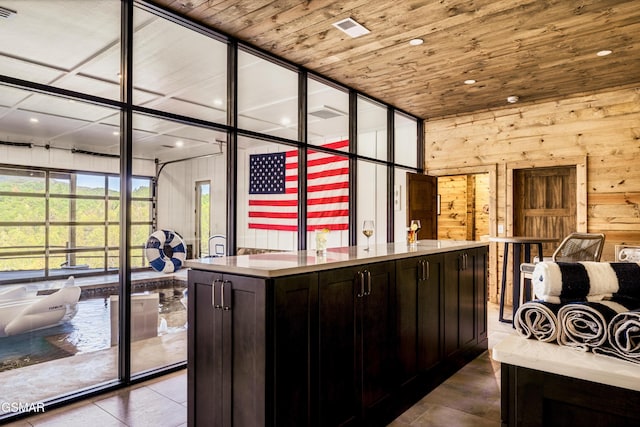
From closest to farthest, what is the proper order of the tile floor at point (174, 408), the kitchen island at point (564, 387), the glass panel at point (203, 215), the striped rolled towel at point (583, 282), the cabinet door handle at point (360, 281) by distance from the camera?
the kitchen island at point (564, 387), the striped rolled towel at point (583, 282), the cabinet door handle at point (360, 281), the tile floor at point (174, 408), the glass panel at point (203, 215)

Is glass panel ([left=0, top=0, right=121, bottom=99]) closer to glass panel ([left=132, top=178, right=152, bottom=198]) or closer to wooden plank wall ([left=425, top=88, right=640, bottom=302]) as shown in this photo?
glass panel ([left=132, top=178, right=152, bottom=198])

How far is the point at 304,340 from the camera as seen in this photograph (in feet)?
6.66

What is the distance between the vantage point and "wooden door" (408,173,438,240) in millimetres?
6277

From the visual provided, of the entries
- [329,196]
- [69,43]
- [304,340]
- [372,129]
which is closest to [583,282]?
[304,340]

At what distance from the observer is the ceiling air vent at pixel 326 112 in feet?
16.8

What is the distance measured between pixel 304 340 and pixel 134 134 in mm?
2177

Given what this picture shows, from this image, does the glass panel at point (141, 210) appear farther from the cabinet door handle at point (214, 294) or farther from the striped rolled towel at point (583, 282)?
the striped rolled towel at point (583, 282)

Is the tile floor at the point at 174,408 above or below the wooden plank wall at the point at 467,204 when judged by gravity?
below

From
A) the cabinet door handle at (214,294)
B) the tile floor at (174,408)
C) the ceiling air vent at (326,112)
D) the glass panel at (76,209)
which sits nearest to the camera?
the cabinet door handle at (214,294)

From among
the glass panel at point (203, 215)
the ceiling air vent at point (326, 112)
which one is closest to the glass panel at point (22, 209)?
the glass panel at point (203, 215)

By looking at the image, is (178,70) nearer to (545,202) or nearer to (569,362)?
(569,362)

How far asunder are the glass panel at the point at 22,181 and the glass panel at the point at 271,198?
6.24ft

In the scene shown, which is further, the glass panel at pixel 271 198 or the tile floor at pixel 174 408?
the glass panel at pixel 271 198

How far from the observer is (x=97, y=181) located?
327 centimetres
